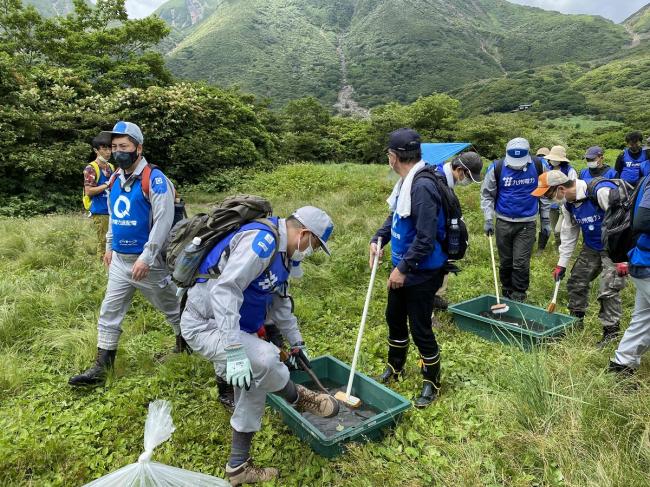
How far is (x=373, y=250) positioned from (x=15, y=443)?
2917 mm

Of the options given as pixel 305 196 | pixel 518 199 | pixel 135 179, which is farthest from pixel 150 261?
pixel 305 196

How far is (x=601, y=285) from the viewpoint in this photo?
424cm

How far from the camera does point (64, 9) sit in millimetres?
190750

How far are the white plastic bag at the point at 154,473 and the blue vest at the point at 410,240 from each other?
6.18 ft

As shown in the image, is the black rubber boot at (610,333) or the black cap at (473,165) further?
the black cap at (473,165)

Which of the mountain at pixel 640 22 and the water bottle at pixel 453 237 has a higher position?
the mountain at pixel 640 22

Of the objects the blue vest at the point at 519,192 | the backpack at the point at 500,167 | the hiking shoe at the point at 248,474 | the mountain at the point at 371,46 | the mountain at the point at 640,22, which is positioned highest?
the mountain at the point at 640,22

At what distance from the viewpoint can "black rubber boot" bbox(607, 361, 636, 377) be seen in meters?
3.11

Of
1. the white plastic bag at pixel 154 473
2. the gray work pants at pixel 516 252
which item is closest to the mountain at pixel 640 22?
the gray work pants at pixel 516 252

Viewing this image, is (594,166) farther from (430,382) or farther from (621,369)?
(430,382)

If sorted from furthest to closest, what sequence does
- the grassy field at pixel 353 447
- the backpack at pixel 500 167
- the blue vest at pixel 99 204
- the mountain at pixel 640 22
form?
the mountain at pixel 640 22 < the blue vest at pixel 99 204 < the backpack at pixel 500 167 < the grassy field at pixel 353 447

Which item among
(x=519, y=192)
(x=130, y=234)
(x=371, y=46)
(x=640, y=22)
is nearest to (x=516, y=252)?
(x=519, y=192)

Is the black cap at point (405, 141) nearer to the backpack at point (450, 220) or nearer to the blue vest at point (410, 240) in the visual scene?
the backpack at point (450, 220)

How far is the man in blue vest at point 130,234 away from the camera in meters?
3.66
